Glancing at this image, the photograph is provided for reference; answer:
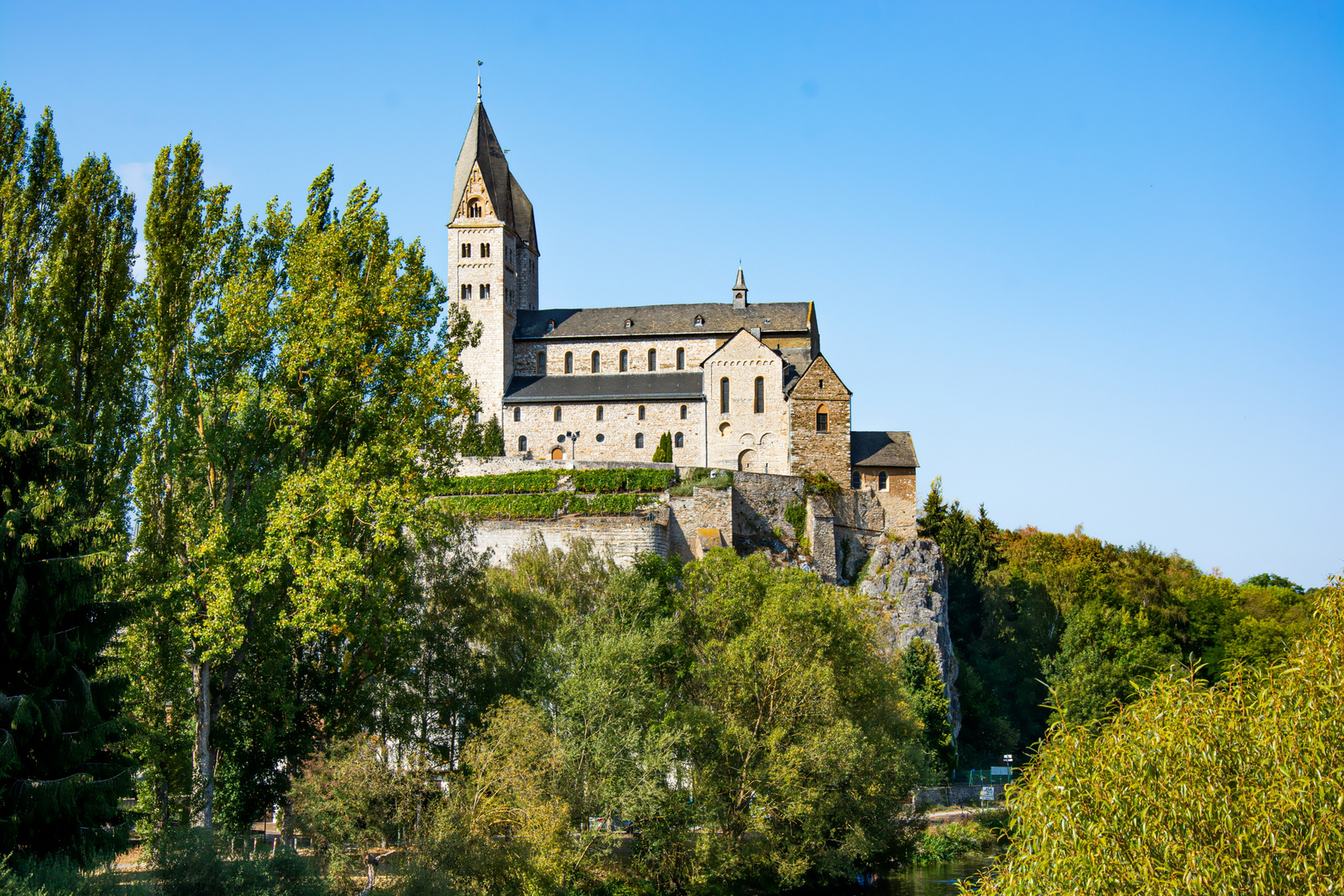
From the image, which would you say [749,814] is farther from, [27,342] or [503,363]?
[503,363]

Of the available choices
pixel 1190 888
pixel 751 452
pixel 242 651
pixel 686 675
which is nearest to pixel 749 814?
pixel 686 675

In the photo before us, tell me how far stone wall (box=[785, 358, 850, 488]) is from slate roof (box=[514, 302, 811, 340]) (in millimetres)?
9261

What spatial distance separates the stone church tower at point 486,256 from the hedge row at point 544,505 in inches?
526

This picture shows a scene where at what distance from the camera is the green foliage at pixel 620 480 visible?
43.8m

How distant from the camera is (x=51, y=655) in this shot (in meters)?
14.6

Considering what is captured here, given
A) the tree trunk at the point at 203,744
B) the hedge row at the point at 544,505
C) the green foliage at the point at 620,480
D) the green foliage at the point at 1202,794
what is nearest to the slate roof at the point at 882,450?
the green foliage at the point at 620,480

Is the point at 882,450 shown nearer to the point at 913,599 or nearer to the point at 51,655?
the point at 913,599

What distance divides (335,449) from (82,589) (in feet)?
26.3

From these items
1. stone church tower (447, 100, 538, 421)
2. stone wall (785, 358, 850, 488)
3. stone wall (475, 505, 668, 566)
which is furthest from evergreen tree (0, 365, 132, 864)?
stone church tower (447, 100, 538, 421)

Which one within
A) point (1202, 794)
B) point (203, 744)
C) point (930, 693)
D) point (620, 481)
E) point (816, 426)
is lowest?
point (930, 693)

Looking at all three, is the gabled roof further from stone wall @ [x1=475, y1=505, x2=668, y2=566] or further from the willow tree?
the willow tree

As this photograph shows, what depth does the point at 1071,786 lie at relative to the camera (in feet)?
40.4

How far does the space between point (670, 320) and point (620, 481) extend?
1694 centimetres

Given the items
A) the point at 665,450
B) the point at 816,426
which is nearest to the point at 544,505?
the point at 665,450
